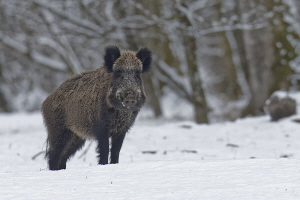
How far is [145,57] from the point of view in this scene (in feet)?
26.1

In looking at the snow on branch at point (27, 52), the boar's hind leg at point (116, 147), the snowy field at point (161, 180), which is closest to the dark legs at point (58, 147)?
the snowy field at point (161, 180)

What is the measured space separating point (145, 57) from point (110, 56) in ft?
1.90

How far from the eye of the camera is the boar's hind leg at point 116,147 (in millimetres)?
7801

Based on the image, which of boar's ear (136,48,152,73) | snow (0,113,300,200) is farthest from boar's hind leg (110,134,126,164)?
boar's ear (136,48,152,73)

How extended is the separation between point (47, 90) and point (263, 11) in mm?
17500

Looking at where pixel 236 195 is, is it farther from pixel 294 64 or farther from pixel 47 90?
pixel 47 90

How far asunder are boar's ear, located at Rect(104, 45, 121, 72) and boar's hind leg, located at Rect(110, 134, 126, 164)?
1.01 m

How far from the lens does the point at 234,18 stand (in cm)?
1484

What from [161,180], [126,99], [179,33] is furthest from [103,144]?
[179,33]

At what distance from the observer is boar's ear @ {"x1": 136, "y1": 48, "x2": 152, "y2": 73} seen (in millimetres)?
7934

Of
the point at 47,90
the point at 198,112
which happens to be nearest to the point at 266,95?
the point at 198,112

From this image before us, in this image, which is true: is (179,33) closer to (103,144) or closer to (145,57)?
(145,57)

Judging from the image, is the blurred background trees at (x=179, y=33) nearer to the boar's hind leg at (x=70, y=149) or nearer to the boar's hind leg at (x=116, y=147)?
the boar's hind leg at (x=70, y=149)

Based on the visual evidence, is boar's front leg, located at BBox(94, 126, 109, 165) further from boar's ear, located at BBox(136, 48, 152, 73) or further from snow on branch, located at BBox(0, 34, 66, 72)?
snow on branch, located at BBox(0, 34, 66, 72)
